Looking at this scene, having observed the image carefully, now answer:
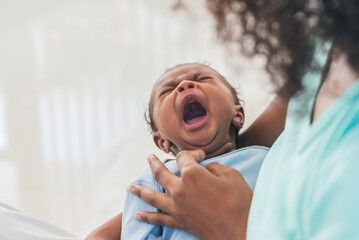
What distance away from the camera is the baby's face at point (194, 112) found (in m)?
0.90

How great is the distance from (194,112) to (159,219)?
307 millimetres

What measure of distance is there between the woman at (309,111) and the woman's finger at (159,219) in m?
0.27

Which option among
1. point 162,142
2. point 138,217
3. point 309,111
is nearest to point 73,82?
point 162,142

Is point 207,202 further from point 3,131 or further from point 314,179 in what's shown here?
point 3,131

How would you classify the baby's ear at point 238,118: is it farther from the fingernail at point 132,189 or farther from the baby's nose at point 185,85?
the fingernail at point 132,189

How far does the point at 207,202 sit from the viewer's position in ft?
2.09

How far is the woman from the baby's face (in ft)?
1.30

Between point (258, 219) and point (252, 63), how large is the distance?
0.16 meters

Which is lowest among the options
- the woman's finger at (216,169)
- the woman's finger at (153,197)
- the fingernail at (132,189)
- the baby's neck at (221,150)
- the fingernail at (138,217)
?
the fingernail at (138,217)

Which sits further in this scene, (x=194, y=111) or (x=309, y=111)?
(x=194, y=111)

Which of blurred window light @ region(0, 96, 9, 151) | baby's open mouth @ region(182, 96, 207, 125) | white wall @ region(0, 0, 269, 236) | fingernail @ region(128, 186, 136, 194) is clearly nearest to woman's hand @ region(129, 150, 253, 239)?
fingernail @ region(128, 186, 136, 194)

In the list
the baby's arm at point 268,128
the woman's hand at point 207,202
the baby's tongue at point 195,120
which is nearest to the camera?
the woman's hand at point 207,202

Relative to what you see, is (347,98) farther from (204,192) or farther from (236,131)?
(236,131)

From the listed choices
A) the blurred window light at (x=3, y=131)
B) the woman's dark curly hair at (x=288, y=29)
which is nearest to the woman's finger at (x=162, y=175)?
the woman's dark curly hair at (x=288, y=29)
